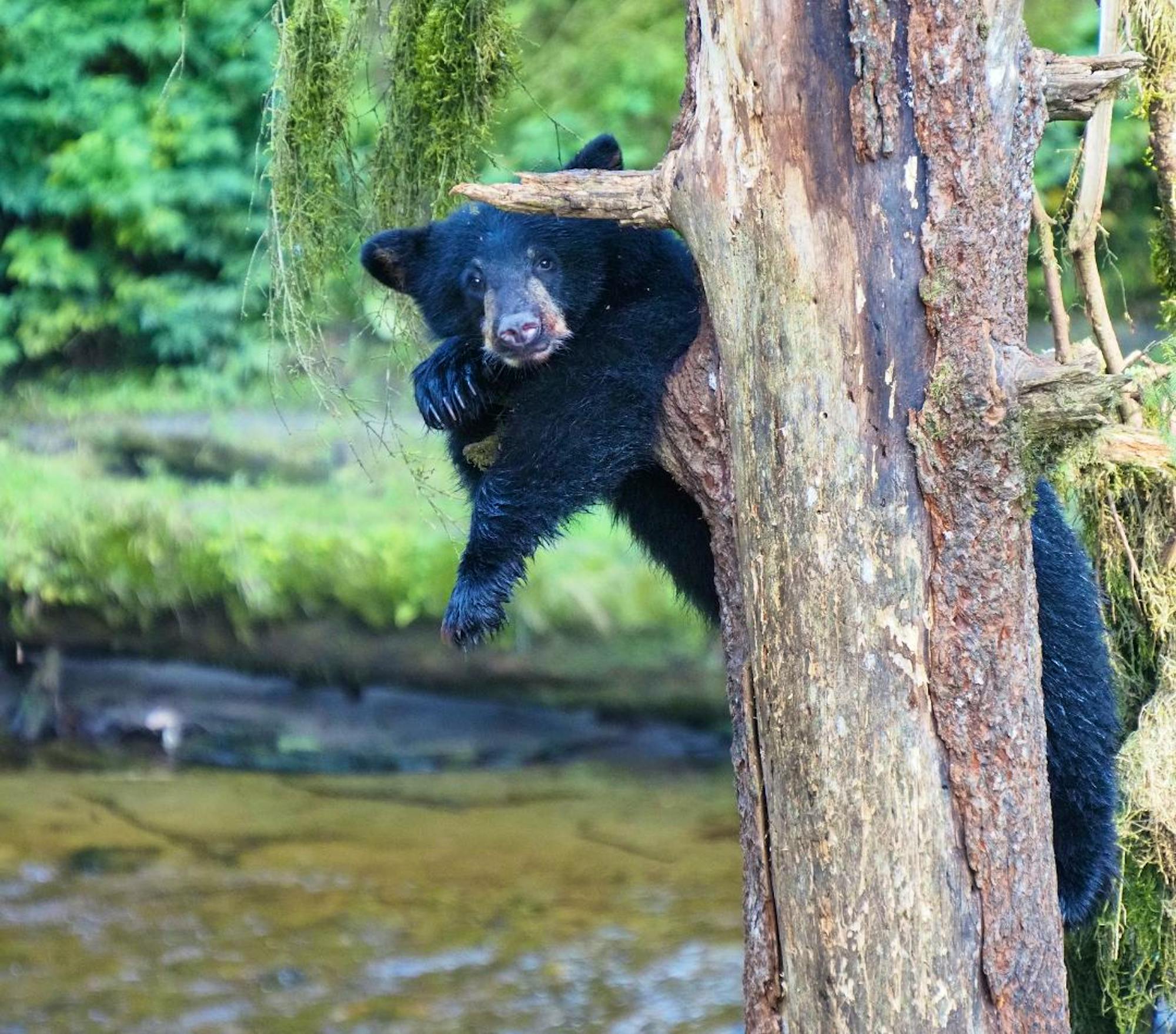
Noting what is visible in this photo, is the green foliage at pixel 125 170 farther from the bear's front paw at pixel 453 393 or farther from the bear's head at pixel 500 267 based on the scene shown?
the bear's front paw at pixel 453 393

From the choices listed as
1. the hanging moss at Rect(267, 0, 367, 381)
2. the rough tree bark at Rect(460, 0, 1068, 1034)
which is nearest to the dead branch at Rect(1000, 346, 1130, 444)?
the rough tree bark at Rect(460, 0, 1068, 1034)

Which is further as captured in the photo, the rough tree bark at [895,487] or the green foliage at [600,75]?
the green foliage at [600,75]

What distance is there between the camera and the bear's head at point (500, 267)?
4.02m

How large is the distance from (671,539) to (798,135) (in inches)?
66.7

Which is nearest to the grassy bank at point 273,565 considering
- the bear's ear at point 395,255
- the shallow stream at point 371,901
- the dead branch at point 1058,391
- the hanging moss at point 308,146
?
the shallow stream at point 371,901

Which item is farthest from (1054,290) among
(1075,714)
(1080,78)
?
(1080,78)

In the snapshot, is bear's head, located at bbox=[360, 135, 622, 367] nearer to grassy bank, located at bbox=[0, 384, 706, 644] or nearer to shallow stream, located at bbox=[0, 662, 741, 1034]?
shallow stream, located at bbox=[0, 662, 741, 1034]

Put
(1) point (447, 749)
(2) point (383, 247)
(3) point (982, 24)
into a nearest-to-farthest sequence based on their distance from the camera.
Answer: (3) point (982, 24), (2) point (383, 247), (1) point (447, 749)

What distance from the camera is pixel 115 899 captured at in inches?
256

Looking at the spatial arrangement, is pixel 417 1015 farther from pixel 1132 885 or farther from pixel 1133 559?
pixel 1133 559

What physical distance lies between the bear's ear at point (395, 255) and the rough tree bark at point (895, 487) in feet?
6.00

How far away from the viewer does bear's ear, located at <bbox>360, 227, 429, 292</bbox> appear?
4312 mm

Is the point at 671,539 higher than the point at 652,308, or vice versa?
the point at 652,308

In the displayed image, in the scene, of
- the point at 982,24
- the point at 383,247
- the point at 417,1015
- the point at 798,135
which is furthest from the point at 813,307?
the point at 417,1015
